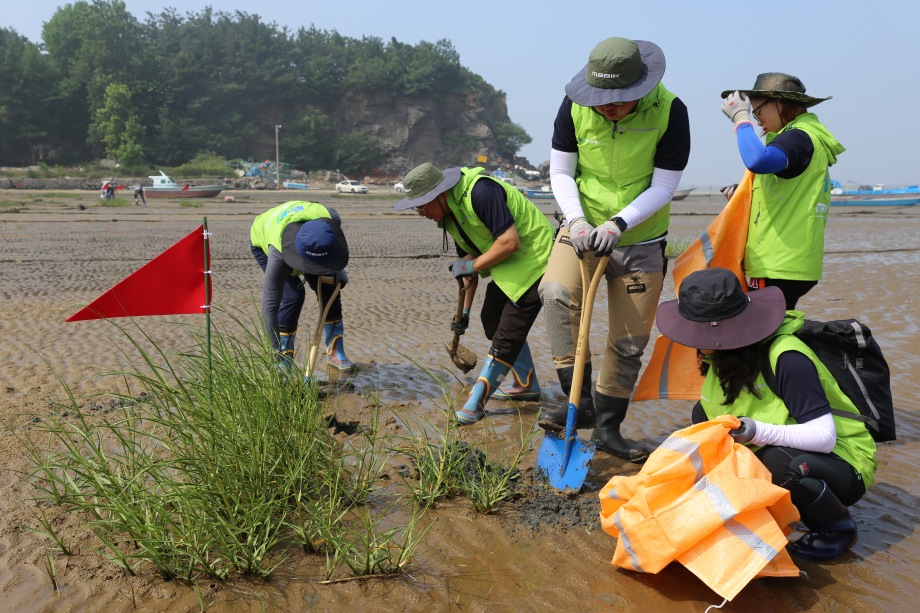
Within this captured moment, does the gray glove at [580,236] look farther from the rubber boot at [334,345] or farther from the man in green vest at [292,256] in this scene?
the rubber boot at [334,345]

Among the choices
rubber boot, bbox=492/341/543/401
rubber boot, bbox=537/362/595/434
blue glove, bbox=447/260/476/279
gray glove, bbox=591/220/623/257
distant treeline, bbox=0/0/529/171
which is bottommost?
rubber boot, bbox=492/341/543/401

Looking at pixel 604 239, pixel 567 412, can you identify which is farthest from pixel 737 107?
pixel 567 412

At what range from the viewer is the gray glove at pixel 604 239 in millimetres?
3287

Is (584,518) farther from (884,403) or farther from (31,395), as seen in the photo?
(31,395)

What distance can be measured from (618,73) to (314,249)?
7.44 feet

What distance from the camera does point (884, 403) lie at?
298cm

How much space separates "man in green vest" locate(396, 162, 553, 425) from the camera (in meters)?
4.18

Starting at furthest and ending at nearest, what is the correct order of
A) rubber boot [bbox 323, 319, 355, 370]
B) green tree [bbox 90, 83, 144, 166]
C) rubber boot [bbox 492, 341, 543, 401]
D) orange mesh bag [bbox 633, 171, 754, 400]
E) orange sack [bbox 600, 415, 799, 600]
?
green tree [bbox 90, 83, 144, 166], rubber boot [bbox 323, 319, 355, 370], rubber boot [bbox 492, 341, 543, 401], orange mesh bag [bbox 633, 171, 754, 400], orange sack [bbox 600, 415, 799, 600]

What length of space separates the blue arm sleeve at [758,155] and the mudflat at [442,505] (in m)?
1.61

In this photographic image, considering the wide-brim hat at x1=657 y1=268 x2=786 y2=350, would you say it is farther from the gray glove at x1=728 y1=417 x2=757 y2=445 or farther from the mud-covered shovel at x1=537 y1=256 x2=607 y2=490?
the mud-covered shovel at x1=537 y1=256 x2=607 y2=490

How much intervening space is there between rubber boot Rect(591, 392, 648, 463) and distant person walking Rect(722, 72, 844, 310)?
976 millimetres

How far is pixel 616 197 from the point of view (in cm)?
367

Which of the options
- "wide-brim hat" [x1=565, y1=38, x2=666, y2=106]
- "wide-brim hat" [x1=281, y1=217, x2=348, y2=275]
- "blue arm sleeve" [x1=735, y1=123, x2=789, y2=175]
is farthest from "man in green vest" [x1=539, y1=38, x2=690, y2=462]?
"wide-brim hat" [x1=281, y1=217, x2=348, y2=275]

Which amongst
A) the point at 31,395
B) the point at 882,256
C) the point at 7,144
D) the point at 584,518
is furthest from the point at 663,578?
the point at 7,144
